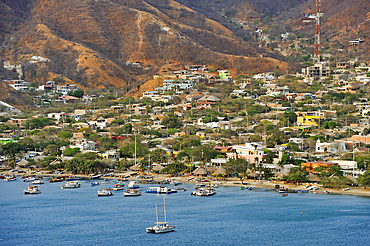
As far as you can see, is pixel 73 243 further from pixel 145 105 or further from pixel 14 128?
pixel 145 105

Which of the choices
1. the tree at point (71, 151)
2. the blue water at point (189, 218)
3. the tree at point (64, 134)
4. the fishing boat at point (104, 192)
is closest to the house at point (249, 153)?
the blue water at point (189, 218)

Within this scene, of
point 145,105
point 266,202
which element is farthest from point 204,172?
point 145,105

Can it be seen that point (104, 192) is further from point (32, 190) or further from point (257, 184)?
point (257, 184)

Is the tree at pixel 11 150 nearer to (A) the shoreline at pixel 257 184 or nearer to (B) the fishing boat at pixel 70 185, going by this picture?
(A) the shoreline at pixel 257 184

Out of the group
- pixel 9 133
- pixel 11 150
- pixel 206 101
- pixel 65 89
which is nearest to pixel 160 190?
pixel 11 150

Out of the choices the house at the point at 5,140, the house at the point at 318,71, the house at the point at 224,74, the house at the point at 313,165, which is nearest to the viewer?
the house at the point at 313,165

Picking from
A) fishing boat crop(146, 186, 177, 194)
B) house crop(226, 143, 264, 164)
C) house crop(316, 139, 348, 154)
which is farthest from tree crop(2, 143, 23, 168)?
house crop(316, 139, 348, 154)
